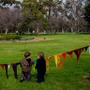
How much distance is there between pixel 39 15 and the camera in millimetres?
71812

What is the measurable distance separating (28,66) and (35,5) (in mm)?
63343

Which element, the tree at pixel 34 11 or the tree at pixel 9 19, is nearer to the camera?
the tree at pixel 34 11

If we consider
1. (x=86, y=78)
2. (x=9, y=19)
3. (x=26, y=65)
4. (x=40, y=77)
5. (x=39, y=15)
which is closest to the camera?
(x=26, y=65)

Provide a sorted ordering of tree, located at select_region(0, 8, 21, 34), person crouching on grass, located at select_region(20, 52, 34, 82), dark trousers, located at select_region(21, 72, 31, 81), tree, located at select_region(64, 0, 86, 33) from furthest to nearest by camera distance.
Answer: tree, located at select_region(64, 0, 86, 33) → tree, located at select_region(0, 8, 21, 34) → dark trousers, located at select_region(21, 72, 31, 81) → person crouching on grass, located at select_region(20, 52, 34, 82)

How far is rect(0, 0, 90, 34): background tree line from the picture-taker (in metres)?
74.4

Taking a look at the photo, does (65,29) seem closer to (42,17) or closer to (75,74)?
(42,17)

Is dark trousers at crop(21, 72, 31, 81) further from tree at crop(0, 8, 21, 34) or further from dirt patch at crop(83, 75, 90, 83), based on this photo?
tree at crop(0, 8, 21, 34)

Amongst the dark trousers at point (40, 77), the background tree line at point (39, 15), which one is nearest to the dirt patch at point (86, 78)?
the dark trousers at point (40, 77)

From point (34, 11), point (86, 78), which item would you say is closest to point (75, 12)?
point (34, 11)

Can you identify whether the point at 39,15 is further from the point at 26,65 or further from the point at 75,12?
the point at 26,65

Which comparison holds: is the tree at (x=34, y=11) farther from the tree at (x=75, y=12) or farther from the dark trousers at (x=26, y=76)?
the dark trousers at (x=26, y=76)

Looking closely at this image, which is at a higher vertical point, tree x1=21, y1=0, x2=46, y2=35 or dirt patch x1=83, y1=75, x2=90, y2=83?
tree x1=21, y1=0, x2=46, y2=35

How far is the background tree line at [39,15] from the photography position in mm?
74438

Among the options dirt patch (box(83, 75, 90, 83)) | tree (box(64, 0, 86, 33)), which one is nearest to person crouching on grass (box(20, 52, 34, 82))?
dirt patch (box(83, 75, 90, 83))
